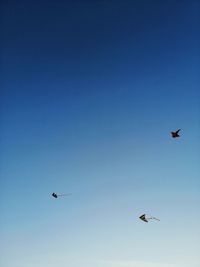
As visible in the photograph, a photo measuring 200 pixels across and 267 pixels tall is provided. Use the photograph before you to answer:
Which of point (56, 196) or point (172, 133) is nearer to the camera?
point (172, 133)

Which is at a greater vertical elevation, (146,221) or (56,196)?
(56,196)

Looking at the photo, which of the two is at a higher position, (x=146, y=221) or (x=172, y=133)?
(x=172, y=133)

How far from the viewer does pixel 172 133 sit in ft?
218

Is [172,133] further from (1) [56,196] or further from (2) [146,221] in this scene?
(1) [56,196]

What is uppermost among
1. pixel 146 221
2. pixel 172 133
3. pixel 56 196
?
pixel 172 133

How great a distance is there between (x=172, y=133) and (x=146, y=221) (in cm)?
1111

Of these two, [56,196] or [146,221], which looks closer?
[146,221]

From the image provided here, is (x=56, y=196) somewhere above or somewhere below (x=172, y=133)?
below

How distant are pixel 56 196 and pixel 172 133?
17444 millimetres

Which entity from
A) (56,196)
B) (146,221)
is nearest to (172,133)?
(146,221)

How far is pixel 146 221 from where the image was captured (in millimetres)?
65125
